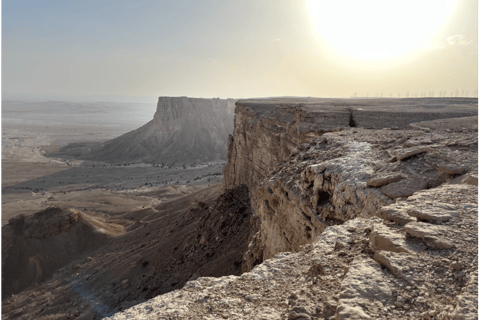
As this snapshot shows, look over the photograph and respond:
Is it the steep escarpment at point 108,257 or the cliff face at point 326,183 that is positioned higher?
the cliff face at point 326,183

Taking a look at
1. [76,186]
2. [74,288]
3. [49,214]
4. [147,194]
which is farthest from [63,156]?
[74,288]

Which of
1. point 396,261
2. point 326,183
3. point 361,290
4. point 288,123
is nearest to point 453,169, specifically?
point 326,183

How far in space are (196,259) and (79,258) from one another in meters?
11.1

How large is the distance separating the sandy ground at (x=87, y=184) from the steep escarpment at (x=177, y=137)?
6746 millimetres

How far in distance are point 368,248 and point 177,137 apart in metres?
73.8

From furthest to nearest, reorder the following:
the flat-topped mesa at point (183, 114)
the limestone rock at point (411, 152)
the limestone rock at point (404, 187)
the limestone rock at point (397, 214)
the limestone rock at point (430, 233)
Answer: the flat-topped mesa at point (183, 114)
the limestone rock at point (411, 152)
the limestone rock at point (404, 187)
the limestone rock at point (397, 214)
the limestone rock at point (430, 233)

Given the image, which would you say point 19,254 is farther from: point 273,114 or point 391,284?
point 391,284

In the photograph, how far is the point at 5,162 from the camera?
2514 inches

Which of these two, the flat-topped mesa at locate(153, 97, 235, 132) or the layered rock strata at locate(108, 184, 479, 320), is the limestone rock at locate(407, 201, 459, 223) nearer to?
the layered rock strata at locate(108, 184, 479, 320)

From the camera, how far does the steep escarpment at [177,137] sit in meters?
71.1

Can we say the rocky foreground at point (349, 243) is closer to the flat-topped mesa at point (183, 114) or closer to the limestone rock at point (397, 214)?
the limestone rock at point (397, 214)

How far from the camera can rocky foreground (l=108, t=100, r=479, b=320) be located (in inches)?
107

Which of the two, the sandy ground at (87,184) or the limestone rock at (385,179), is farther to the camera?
the sandy ground at (87,184)

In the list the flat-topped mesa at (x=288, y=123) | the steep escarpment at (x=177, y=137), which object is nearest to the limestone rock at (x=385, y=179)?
the flat-topped mesa at (x=288, y=123)
